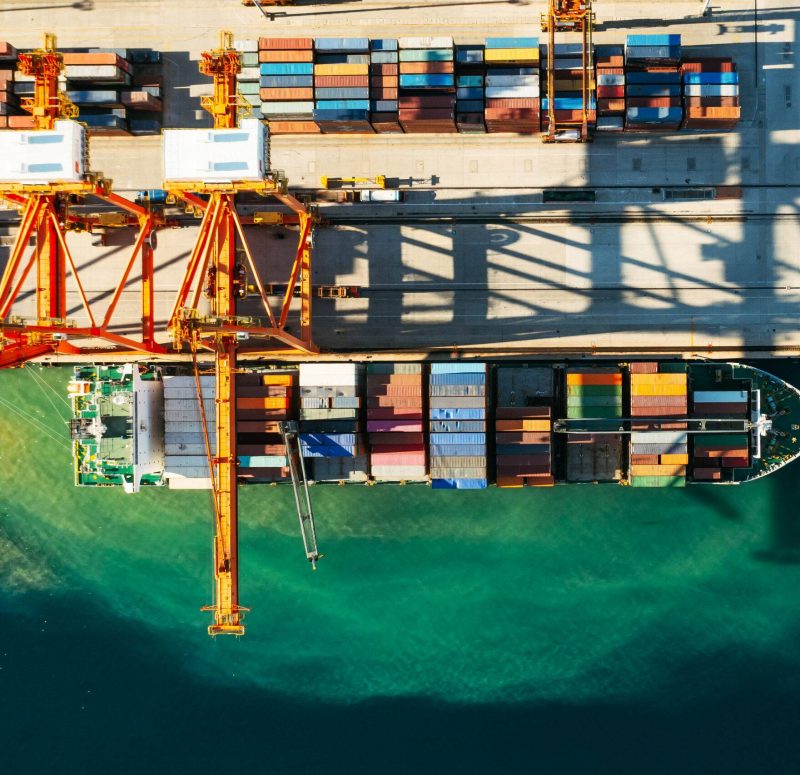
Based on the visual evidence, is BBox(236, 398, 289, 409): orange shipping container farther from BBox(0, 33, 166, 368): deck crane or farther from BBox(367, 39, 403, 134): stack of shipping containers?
BBox(367, 39, 403, 134): stack of shipping containers

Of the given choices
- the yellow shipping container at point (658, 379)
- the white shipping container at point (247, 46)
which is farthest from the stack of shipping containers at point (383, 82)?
the yellow shipping container at point (658, 379)

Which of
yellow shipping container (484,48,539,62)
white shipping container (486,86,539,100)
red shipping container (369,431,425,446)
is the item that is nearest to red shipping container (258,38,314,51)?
yellow shipping container (484,48,539,62)

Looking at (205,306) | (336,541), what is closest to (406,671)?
(336,541)

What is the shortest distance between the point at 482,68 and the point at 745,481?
42.1 metres

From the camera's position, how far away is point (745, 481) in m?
56.7

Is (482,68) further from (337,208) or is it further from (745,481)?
(745,481)

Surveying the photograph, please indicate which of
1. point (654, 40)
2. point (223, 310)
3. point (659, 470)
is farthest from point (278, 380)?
point (654, 40)

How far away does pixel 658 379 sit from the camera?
5472 centimetres

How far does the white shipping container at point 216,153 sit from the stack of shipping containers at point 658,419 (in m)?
34.1

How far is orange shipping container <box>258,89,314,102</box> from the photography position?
185 ft

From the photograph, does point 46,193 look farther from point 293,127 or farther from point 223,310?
point 293,127

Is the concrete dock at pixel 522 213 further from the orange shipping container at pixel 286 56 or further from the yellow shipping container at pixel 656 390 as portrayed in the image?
the yellow shipping container at pixel 656 390

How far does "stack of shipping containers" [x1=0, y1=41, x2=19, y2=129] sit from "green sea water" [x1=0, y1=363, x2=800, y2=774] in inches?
886

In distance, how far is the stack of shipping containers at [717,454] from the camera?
55188 mm
